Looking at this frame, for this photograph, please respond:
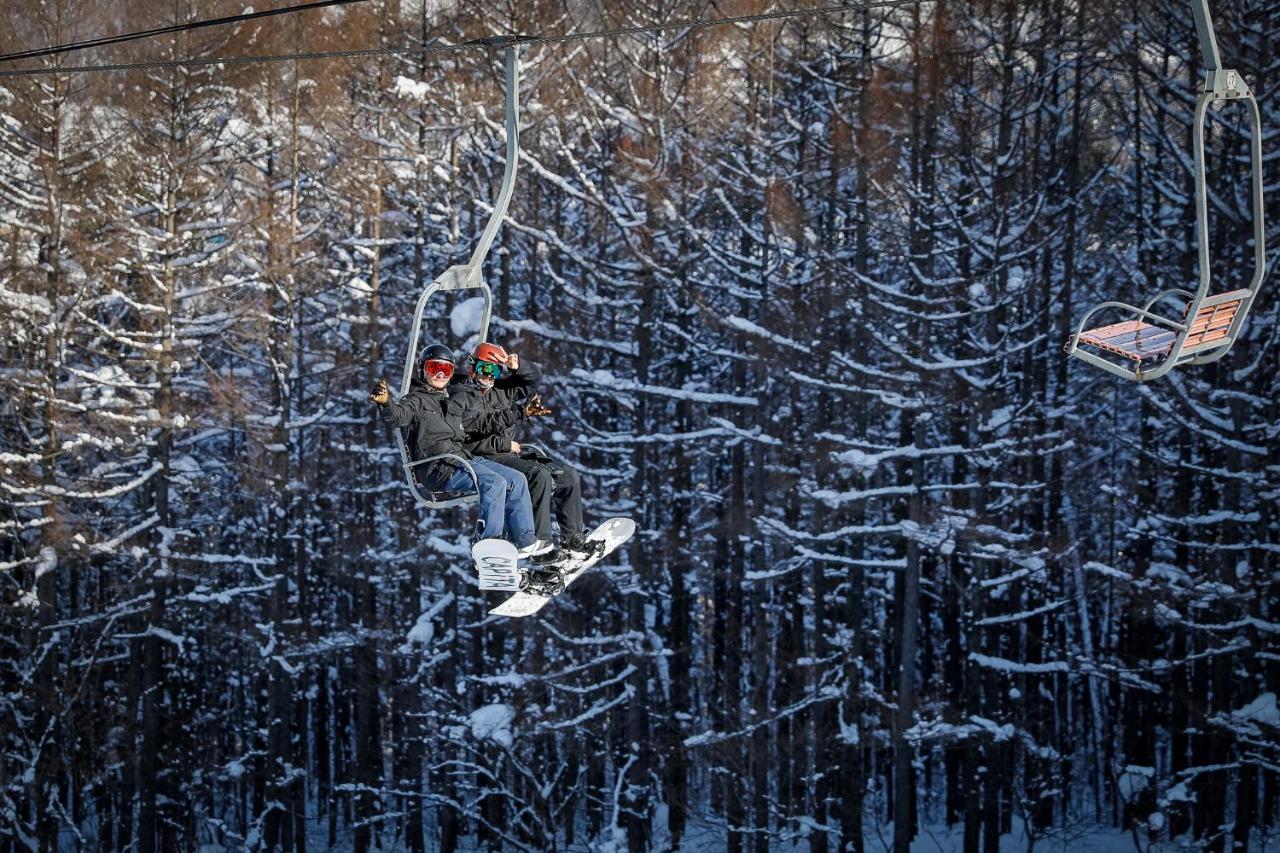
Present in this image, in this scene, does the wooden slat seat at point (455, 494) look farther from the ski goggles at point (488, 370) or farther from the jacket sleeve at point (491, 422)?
the ski goggles at point (488, 370)

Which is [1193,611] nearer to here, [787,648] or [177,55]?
[787,648]

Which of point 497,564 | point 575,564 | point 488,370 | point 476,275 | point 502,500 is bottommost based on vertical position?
point 575,564

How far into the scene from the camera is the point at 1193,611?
815 inches

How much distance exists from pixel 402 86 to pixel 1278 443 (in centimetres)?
1267

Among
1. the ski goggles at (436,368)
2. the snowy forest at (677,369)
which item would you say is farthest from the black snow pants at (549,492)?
the snowy forest at (677,369)

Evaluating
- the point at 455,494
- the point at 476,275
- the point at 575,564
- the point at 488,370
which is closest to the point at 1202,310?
the point at 476,275

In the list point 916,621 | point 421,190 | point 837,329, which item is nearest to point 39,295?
point 421,190

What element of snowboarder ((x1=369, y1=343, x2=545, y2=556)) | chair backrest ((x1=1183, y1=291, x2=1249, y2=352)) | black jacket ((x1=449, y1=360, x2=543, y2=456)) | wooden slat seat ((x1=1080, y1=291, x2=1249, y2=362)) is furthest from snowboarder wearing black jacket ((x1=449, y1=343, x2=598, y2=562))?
chair backrest ((x1=1183, y1=291, x2=1249, y2=352))

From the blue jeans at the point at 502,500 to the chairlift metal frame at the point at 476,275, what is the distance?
7cm

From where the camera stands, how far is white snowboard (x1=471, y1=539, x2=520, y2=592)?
8977mm

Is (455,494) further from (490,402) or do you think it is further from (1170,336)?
(1170,336)

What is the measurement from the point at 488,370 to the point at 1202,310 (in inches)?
176

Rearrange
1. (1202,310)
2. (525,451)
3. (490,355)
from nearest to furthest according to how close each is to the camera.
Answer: (1202,310), (490,355), (525,451)

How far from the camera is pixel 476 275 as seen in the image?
812 cm
